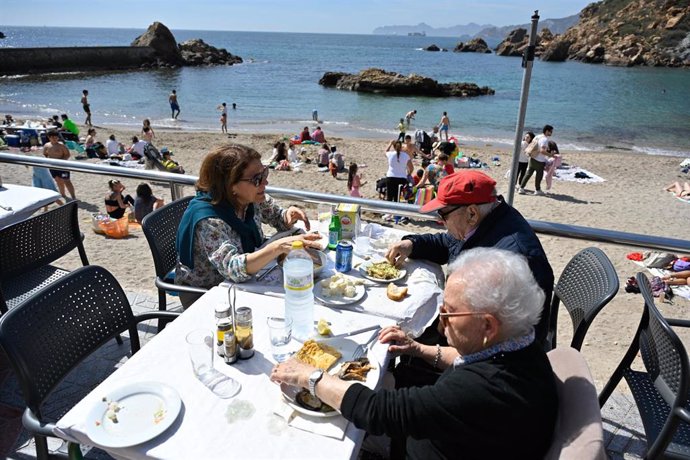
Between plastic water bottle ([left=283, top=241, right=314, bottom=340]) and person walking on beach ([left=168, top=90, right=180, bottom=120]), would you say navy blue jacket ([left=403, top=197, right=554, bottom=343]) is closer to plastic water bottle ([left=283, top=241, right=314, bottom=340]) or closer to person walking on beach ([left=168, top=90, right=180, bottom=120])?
plastic water bottle ([left=283, top=241, right=314, bottom=340])

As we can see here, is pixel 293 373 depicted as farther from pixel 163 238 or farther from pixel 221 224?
pixel 163 238

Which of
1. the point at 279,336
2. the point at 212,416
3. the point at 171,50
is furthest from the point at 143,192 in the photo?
the point at 171,50

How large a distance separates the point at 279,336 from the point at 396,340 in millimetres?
541

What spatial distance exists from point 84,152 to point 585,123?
30.8 meters

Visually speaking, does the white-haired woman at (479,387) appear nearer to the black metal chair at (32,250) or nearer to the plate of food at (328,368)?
the plate of food at (328,368)

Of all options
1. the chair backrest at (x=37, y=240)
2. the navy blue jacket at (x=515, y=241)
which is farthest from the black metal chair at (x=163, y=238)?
the navy blue jacket at (x=515, y=241)

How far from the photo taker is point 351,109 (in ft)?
123

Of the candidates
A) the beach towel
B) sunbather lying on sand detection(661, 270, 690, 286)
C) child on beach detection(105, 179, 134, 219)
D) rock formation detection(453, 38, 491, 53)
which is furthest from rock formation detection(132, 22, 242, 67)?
rock formation detection(453, 38, 491, 53)

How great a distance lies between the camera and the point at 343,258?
2.81 metres

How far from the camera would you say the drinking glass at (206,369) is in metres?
1.82

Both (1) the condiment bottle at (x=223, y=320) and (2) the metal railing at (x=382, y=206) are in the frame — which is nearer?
(1) the condiment bottle at (x=223, y=320)

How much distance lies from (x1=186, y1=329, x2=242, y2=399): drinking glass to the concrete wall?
63.8 meters

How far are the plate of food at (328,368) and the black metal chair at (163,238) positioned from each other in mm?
1448

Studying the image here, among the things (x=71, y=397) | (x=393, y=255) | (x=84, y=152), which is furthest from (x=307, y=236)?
(x=84, y=152)
